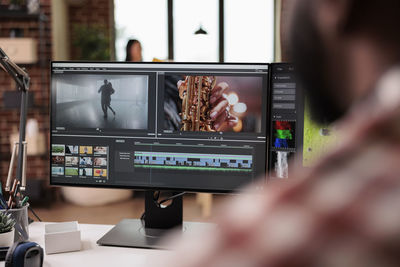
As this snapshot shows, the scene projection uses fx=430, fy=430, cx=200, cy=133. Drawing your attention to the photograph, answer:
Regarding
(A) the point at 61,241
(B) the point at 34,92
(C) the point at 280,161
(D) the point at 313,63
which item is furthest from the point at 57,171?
(B) the point at 34,92

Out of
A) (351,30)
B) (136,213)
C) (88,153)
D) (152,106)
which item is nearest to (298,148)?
(152,106)

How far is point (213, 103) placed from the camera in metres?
1.20

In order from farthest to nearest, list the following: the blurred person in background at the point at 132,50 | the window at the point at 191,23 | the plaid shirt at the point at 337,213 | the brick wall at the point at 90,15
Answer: the window at the point at 191,23
the brick wall at the point at 90,15
the blurred person in background at the point at 132,50
the plaid shirt at the point at 337,213

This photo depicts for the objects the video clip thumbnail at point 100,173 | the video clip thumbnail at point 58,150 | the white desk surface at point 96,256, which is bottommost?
the white desk surface at point 96,256

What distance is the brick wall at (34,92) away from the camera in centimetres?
395

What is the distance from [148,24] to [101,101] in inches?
159

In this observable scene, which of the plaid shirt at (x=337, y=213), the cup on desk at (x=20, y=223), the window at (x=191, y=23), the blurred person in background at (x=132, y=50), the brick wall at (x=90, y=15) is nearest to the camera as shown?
the plaid shirt at (x=337, y=213)

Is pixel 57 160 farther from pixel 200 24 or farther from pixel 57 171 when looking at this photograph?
pixel 200 24

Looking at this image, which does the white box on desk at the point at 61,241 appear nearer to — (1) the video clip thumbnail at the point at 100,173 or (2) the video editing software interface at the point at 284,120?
(1) the video clip thumbnail at the point at 100,173

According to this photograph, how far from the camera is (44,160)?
402 centimetres

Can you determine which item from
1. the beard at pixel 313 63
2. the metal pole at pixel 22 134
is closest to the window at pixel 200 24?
the metal pole at pixel 22 134

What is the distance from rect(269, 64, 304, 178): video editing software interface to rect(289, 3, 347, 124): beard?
3.03 ft

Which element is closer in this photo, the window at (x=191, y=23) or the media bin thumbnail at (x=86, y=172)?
the media bin thumbnail at (x=86, y=172)

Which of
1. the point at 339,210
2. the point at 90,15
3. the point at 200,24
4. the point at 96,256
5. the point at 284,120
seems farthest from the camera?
the point at 200,24
